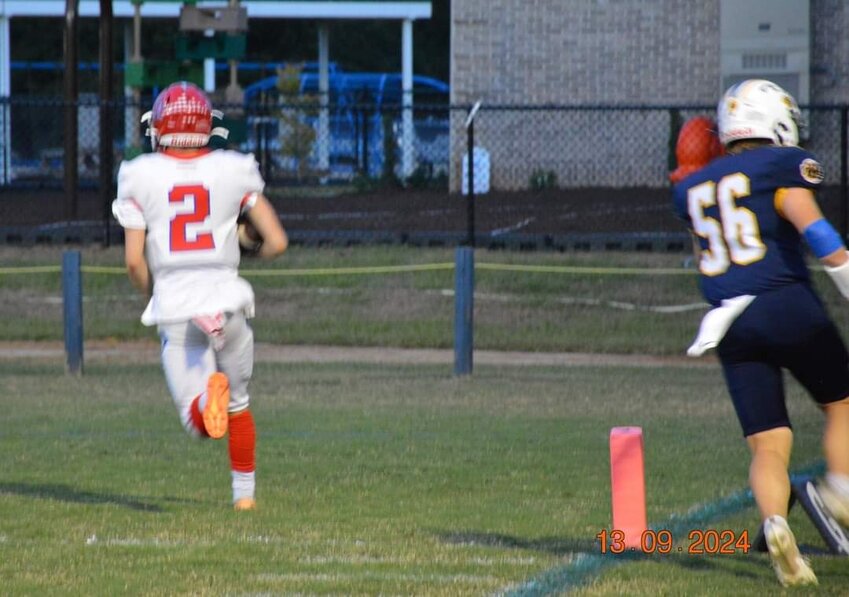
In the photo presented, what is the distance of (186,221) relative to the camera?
6.78 meters

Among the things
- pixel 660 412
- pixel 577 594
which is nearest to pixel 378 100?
pixel 660 412

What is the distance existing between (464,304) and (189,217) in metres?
6.88

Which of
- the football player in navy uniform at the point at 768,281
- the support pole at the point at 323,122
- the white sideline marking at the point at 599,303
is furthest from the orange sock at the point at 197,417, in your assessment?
the support pole at the point at 323,122

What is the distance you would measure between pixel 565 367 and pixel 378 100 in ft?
68.2

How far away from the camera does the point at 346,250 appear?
19891 millimetres

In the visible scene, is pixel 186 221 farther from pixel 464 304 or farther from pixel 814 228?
pixel 464 304

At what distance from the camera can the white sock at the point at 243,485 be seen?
7227mm

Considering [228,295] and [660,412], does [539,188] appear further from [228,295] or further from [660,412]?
[228,295]

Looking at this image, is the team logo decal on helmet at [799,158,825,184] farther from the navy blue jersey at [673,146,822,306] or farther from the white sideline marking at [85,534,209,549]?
the white sideline marking at [85,534,209,549]

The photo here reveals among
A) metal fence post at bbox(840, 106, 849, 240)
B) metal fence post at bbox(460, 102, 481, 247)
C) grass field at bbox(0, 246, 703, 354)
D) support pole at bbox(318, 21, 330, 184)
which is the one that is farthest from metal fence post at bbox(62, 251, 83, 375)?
support pole at bbox(318, 21, 330, 184)

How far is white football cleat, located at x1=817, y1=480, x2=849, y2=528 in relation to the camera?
5.80m

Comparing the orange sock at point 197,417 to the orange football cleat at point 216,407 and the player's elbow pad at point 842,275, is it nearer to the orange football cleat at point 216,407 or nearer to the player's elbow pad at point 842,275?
the orange football cleat at point 216,407

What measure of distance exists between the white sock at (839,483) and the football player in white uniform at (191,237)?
2.46m

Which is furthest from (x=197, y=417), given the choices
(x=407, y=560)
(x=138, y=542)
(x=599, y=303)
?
(x=599, y=303)
